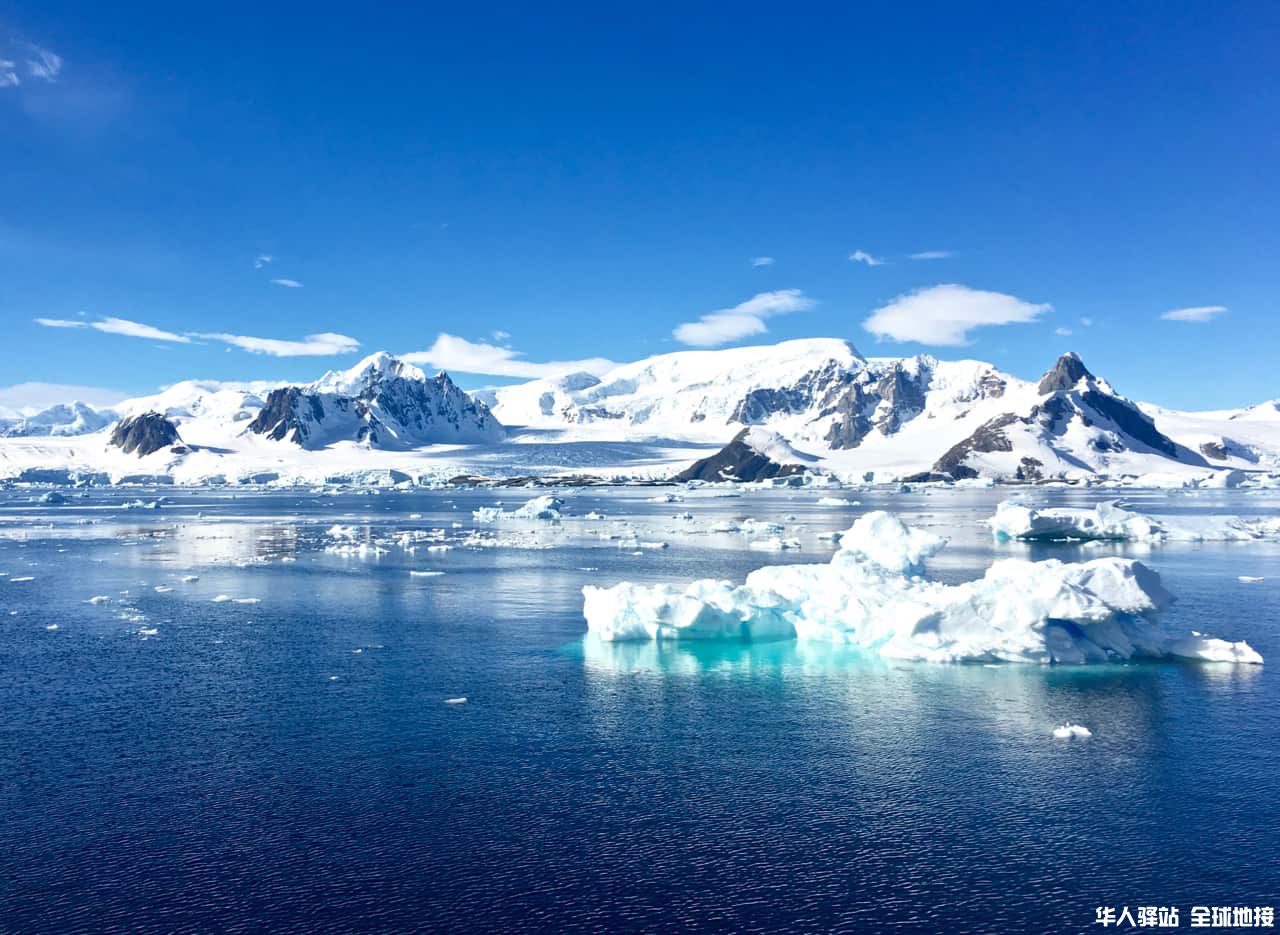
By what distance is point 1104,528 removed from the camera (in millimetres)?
64438

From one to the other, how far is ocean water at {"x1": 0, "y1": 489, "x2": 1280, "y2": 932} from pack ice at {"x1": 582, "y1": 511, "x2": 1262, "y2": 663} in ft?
3.21

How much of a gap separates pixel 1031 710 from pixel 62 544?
64.4 m

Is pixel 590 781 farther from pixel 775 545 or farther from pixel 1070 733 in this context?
pixel 775 545

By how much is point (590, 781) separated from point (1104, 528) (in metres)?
57.1

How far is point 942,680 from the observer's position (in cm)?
2506

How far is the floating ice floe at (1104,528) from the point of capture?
6341 centimetres

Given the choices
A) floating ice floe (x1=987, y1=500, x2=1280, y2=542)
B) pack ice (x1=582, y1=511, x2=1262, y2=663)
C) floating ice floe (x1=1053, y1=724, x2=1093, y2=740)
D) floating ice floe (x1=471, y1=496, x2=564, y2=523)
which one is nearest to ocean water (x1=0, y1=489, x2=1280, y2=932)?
floating ice floe (x1=1053, y1=724, x2=1093, y2=740)

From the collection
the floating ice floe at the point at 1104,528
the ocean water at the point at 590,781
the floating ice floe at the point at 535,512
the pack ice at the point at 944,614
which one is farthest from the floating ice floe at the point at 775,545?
the floating ice floe at the point at 535,512

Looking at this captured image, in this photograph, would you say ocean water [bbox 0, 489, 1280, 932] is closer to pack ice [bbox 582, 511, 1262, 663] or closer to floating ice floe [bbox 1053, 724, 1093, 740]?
floating ice floe [bbox 1053, 724, 1093, 740]

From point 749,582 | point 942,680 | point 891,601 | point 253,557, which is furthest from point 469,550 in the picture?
point 942,680

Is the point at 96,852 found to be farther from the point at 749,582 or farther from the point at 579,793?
the point at 749,582

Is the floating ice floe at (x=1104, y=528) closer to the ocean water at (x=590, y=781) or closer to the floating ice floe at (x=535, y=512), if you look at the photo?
the ocean water at (x=590, y=781)

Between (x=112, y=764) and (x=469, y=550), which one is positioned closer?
(x=112, y=764)

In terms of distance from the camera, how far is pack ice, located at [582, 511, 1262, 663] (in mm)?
26859
